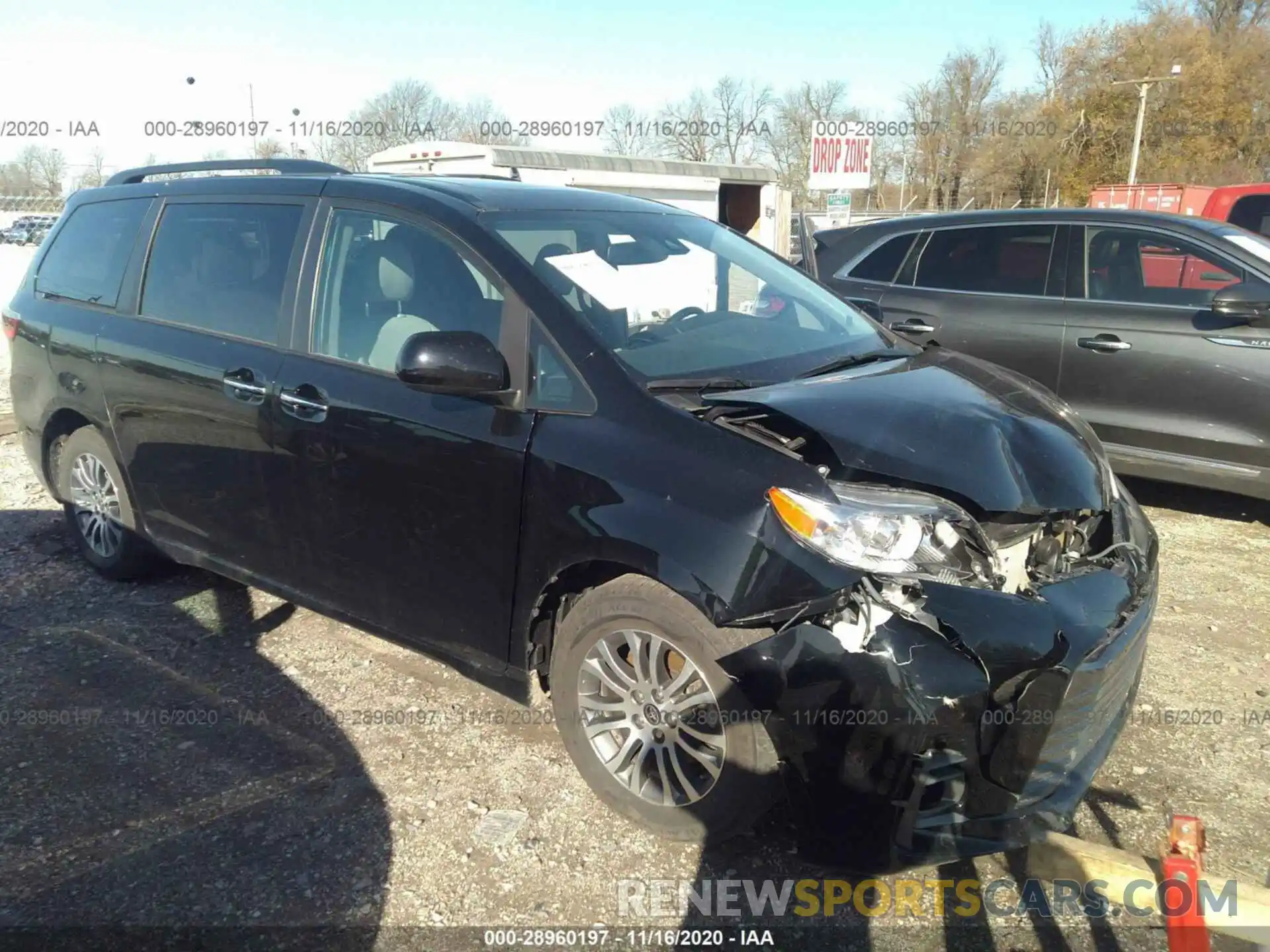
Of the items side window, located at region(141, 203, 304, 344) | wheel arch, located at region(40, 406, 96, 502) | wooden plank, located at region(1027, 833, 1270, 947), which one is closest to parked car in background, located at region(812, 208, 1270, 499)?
wooden plank, located at region(1027, 833, 1270, 947)

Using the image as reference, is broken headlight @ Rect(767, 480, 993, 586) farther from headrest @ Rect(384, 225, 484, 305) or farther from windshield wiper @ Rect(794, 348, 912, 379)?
headrest @ Rect(384, 225, 484, 305)

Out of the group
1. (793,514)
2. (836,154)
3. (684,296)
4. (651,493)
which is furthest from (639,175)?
(793,514)

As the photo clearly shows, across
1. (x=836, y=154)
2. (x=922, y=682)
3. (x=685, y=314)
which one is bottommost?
(x=922, y=682)

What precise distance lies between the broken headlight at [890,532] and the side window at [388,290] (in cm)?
122

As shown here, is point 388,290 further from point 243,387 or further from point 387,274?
point 243,387

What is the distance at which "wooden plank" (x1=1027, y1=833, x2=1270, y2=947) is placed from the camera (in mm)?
2035

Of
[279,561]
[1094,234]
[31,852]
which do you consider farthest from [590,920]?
[1094,234]

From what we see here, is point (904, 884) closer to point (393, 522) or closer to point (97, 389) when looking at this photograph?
point (393, 522)

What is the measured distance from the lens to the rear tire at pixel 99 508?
14.9ft

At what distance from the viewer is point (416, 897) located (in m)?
2.65

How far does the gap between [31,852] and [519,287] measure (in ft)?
7.25

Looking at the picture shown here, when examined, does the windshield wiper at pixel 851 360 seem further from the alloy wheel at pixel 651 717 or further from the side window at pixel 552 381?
the alloy wheel at pixel 651 717

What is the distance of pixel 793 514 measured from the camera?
2451 mm

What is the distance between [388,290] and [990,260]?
4212mm
